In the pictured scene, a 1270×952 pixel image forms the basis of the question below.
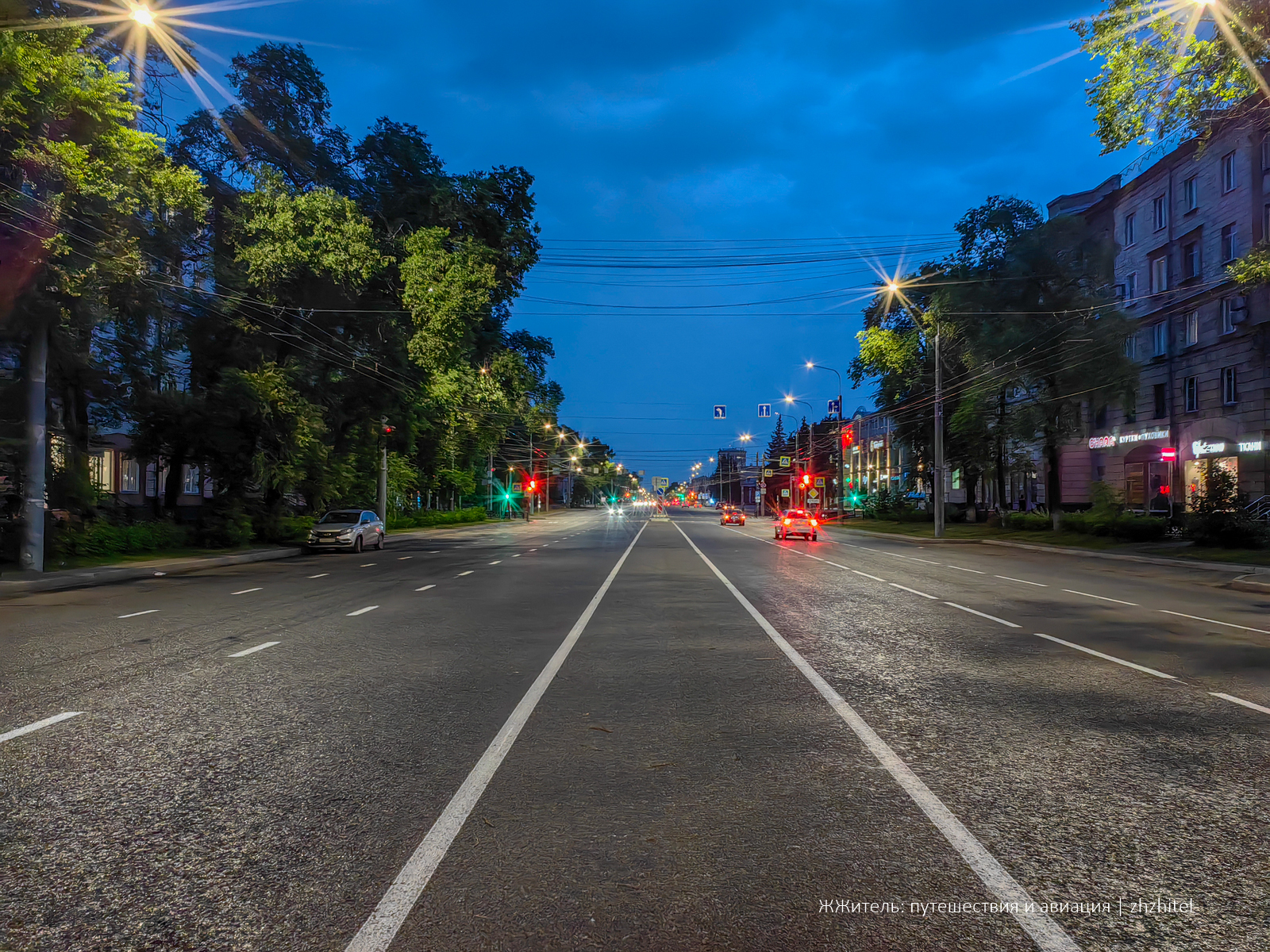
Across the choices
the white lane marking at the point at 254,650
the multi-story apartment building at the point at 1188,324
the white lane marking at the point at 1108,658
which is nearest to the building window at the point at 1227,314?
the multi-story apartment building at the point at 1188,324

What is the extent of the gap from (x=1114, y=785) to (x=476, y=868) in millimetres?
3724

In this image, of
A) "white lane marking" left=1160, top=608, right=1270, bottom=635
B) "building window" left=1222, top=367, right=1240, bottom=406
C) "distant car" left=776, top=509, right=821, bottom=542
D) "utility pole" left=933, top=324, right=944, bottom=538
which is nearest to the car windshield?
"distant car" left=776, top=509, right=821, bottom=542

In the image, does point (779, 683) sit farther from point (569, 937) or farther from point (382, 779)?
point (569, 937)

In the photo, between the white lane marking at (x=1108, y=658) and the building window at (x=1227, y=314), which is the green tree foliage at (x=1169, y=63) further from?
the building window at (x=1227, y=314)

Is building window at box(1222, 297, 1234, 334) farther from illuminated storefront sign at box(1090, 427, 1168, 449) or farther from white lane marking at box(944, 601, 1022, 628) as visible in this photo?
white lane marking at box(944, 601, 1022, 628)

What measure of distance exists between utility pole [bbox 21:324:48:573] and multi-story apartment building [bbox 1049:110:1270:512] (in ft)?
114

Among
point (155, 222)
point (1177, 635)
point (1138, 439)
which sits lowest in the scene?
point (1177, 635)

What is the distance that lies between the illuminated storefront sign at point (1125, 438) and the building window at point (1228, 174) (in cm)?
1135

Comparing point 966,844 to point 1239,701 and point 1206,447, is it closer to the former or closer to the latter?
point 1239,701

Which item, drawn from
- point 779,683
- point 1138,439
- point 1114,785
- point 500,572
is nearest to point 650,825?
point 1114,785

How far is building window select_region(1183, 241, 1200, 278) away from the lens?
42.3 metres

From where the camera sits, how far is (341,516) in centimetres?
3294

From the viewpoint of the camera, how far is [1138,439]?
1817 inches

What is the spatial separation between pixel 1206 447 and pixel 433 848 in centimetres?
4496
